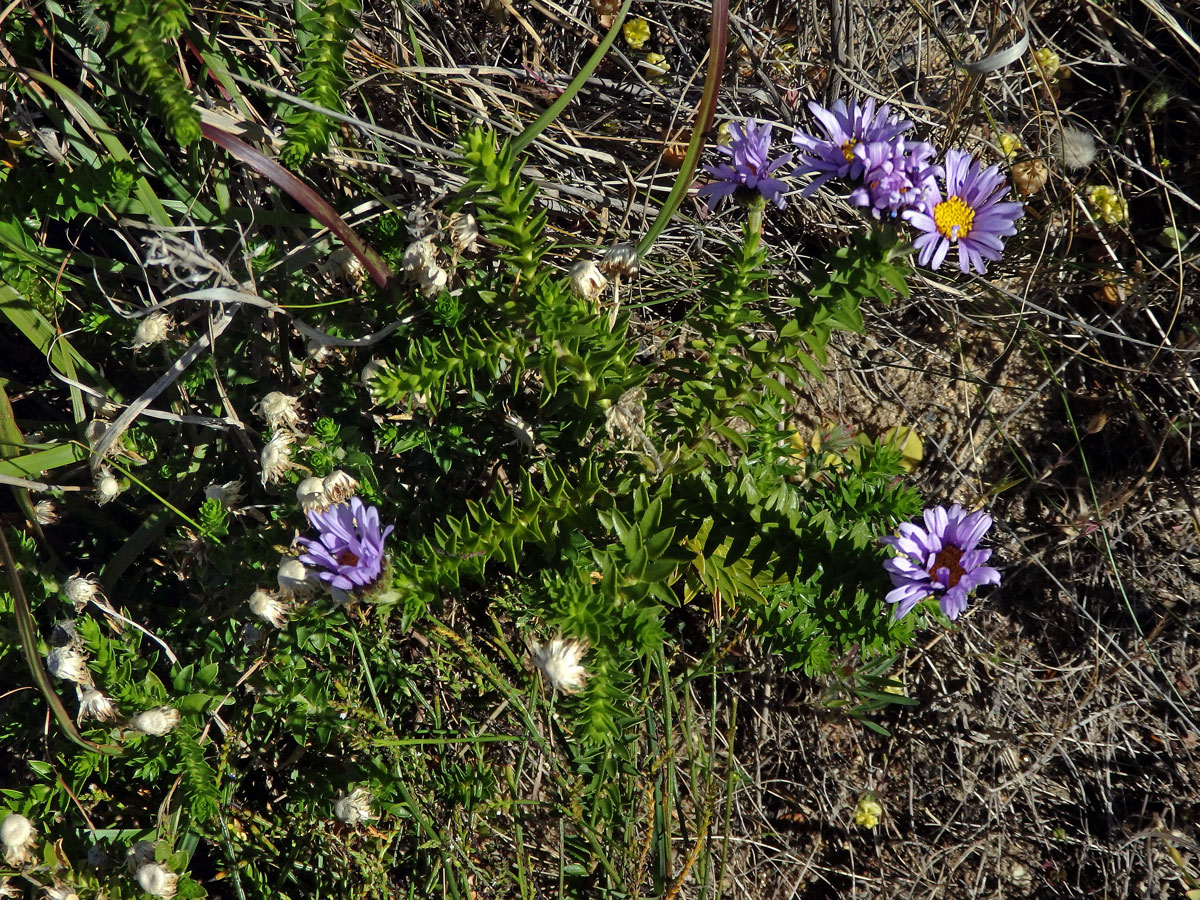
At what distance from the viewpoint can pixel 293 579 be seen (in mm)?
2105

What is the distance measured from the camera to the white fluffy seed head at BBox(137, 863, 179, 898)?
2162 millimetres

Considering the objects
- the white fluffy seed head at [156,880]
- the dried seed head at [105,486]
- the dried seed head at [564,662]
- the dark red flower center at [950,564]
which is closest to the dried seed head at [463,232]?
the dried seed head at [564,662]

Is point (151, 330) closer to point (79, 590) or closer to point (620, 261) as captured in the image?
point (79, 590)

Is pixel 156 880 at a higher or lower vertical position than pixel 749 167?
lower

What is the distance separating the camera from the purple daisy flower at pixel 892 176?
1.93m

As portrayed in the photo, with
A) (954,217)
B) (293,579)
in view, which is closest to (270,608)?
(293,579)

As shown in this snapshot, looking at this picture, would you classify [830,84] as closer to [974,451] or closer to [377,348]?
[974,451]

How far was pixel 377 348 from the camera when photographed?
8.52ft

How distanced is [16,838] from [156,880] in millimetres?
361

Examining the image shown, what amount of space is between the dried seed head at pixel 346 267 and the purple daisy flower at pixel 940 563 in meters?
1.63

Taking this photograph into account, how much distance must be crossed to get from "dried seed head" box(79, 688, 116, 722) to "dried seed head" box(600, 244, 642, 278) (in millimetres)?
1770

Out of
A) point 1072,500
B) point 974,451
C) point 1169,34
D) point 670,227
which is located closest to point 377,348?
point 670,227

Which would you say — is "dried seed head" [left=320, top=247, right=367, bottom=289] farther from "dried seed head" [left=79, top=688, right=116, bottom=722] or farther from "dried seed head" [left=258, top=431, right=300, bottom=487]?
"dried seed head" [left=79, top=688, right=116, bottom=722]

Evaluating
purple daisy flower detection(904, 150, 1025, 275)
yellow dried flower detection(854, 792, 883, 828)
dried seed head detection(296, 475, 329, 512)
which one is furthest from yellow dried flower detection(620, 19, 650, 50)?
yellow dried flower detection(854, 792, 883, 828)
